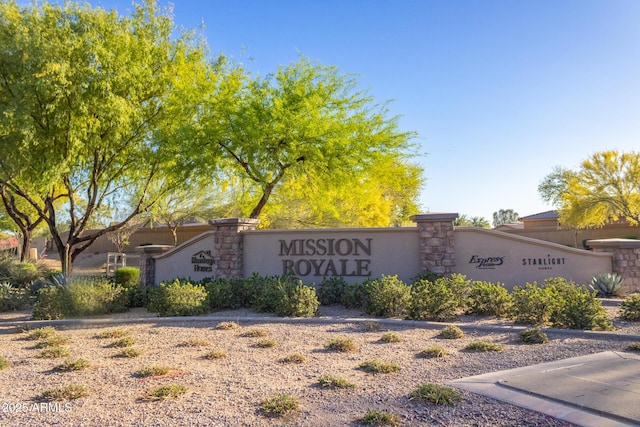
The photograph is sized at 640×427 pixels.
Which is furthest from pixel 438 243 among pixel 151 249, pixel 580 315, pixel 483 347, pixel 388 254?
pixel 151 249

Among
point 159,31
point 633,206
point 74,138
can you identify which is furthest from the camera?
point 633,206

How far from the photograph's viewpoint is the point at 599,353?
716 cm

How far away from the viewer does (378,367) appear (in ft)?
21.2

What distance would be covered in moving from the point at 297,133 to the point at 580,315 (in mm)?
10256

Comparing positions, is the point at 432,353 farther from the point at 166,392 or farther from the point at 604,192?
the point at 604,192

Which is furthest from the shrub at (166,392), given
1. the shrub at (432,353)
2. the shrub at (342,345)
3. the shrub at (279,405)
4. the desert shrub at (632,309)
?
the desert shrub at (632,309)

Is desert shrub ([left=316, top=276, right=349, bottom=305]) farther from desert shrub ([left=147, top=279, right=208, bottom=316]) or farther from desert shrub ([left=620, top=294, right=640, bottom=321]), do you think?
desert shrub ([left=620, top=294, right=640, bottom=321])

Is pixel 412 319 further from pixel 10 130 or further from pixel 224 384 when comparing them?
pixel 10 130

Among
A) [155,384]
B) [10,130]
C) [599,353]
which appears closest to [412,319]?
[599,353]

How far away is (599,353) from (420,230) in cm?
660

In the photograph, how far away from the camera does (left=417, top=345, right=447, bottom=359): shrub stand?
7.21 metres

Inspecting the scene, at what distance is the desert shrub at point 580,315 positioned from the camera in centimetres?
866

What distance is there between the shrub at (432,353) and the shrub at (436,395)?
1779 millimetres

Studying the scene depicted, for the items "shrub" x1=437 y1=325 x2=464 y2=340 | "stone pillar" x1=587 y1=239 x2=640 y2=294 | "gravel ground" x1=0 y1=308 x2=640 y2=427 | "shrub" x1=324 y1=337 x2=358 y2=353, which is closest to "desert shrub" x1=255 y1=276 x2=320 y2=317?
"gravel ground" x1=0 y1=308 x2=640 y2=427
